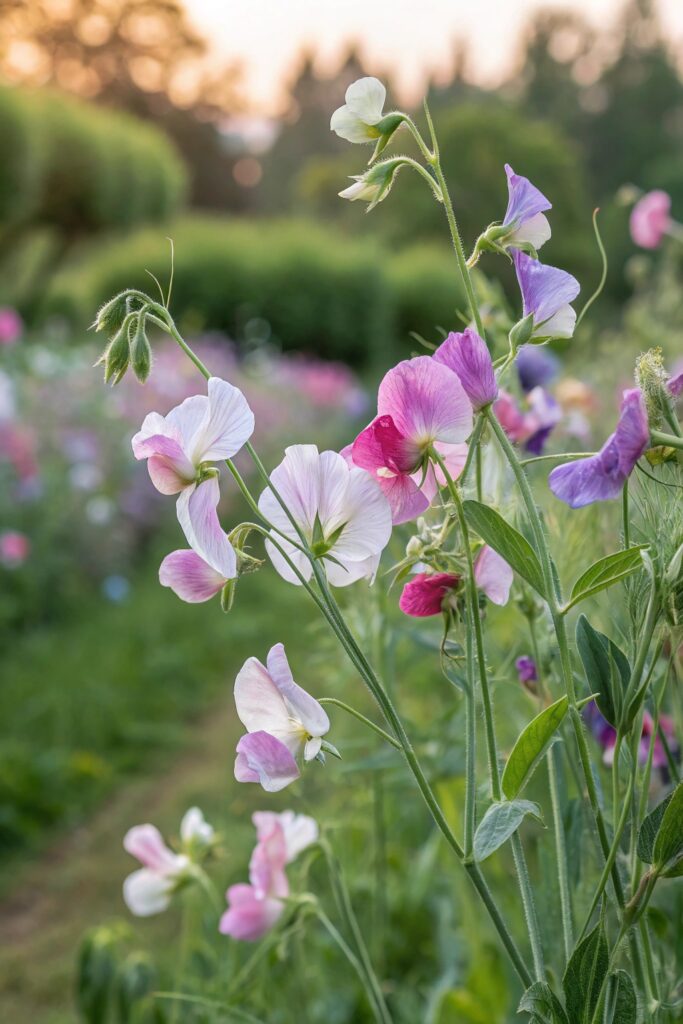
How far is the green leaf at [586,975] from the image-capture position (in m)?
0.50

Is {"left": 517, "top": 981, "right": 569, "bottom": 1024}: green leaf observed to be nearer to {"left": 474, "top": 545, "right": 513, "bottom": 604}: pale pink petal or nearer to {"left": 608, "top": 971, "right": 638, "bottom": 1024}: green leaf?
{"left": 608, "top": 971, "right": 638, "bottom": 1024}: green leaf

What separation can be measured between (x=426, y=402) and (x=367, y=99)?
0.16 metres

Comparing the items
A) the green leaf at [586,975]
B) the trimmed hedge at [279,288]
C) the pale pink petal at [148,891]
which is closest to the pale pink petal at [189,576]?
the green leaf at [586,975]

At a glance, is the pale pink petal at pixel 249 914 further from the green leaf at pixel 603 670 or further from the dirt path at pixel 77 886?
the dirt path at pixel 77 886

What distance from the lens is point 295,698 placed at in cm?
51

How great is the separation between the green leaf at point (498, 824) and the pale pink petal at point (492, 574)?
0.37ft

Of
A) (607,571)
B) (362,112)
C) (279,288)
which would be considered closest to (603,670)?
(607,571)

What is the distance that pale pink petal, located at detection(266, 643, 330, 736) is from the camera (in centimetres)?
50

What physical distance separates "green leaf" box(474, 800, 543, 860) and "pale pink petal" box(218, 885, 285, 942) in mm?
376

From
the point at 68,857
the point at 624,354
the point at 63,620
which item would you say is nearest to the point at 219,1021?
the point at 68,857

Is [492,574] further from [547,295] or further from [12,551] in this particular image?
[12,551]

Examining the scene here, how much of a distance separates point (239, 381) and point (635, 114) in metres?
28.9

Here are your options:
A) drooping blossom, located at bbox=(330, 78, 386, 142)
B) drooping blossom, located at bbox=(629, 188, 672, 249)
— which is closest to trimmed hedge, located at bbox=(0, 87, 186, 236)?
drooping blossom, located at bbox=(629, 188, 672, 249)

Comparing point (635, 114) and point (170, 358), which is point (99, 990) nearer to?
point (170, 358)
